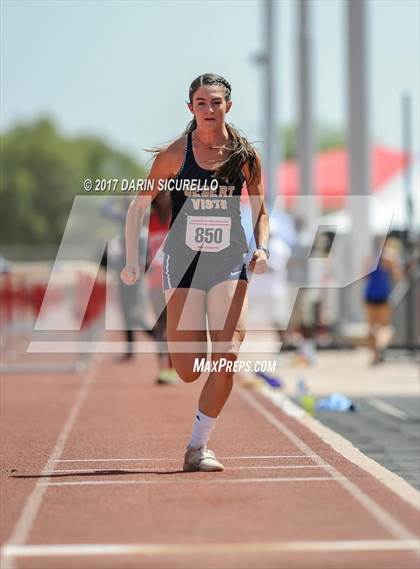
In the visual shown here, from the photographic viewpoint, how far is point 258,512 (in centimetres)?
782

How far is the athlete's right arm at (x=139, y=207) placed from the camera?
375 inches

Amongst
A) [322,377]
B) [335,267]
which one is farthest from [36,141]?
[322,377]

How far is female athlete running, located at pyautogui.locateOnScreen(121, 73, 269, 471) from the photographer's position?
9.47 meters

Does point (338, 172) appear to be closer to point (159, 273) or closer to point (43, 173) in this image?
point (159, 273)

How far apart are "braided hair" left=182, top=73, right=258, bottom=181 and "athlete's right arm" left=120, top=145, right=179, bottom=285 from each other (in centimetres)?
27

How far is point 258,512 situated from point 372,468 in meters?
1.84

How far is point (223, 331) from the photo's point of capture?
9.49 m

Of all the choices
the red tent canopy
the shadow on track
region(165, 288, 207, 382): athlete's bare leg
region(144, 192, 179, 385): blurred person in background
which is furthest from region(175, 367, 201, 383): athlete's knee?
the red tent canopy

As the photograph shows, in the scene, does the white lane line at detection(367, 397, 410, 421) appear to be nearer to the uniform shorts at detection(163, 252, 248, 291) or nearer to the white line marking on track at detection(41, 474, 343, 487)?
the uniform shorts at detection(163, 252, 248, 291)

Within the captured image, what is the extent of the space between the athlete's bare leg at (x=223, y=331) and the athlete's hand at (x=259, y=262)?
9.0 inches

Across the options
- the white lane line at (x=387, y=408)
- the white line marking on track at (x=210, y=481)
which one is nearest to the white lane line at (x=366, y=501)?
the white line marking on track at (x=210, y=481)

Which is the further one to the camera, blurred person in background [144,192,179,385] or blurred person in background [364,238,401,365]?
blurred person in background [364,238,401,365]

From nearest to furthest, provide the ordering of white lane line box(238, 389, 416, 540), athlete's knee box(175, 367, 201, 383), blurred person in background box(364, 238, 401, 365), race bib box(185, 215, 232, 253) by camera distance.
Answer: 1. white lane line box(238, 389, 416, 540)
2. race bib box(185, 215, 232, 253)
3. athlete's knee box(175, 367, 201, 383)
4. blurred person in background box(364, 238, 401, 365)

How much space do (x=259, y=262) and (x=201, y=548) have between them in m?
2.75
